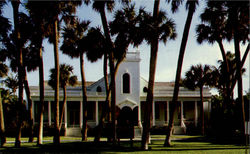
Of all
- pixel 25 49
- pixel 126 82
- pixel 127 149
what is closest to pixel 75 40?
pixel 25 49

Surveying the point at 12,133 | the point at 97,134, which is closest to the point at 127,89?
the point at 12,133

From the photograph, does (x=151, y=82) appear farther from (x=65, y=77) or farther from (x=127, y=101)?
(x=127, y=101)

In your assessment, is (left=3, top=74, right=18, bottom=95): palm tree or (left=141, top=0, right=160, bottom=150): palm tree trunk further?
(left=3, top=74, right=18, bottom=95): palm tree

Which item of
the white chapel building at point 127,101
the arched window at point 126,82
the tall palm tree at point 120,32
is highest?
the tall palm tree at point 120,32

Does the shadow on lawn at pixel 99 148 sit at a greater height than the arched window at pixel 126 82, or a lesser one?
lesser

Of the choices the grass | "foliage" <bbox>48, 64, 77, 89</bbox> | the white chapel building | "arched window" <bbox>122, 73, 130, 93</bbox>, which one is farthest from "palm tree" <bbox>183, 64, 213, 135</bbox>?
the grass

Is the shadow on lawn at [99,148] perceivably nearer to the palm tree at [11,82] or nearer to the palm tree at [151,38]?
the palm tree at [151,38]

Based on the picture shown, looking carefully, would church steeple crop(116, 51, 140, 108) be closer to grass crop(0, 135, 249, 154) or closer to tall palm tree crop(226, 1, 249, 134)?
grass crop(0, 135, 249, 154)

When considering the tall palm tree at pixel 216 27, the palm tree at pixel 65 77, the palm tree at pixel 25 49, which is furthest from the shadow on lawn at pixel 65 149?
the palm tree at pixel 65 77

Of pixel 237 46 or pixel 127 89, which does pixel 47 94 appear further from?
pixel 237 46

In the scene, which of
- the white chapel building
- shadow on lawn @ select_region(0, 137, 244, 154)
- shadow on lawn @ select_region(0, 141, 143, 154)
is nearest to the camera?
shadow on lawn @ select_region(0, 141, 143, 154)

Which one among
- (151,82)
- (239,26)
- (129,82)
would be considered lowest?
(151,82)

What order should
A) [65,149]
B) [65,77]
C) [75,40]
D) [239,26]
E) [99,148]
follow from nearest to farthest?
[65,149] < [99,148] < [239,26] < [75,40] < [65,77]

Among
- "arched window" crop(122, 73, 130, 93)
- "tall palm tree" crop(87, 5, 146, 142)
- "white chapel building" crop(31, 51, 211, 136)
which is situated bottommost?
"white chapel building" crop(31, 51, 211, 136)
